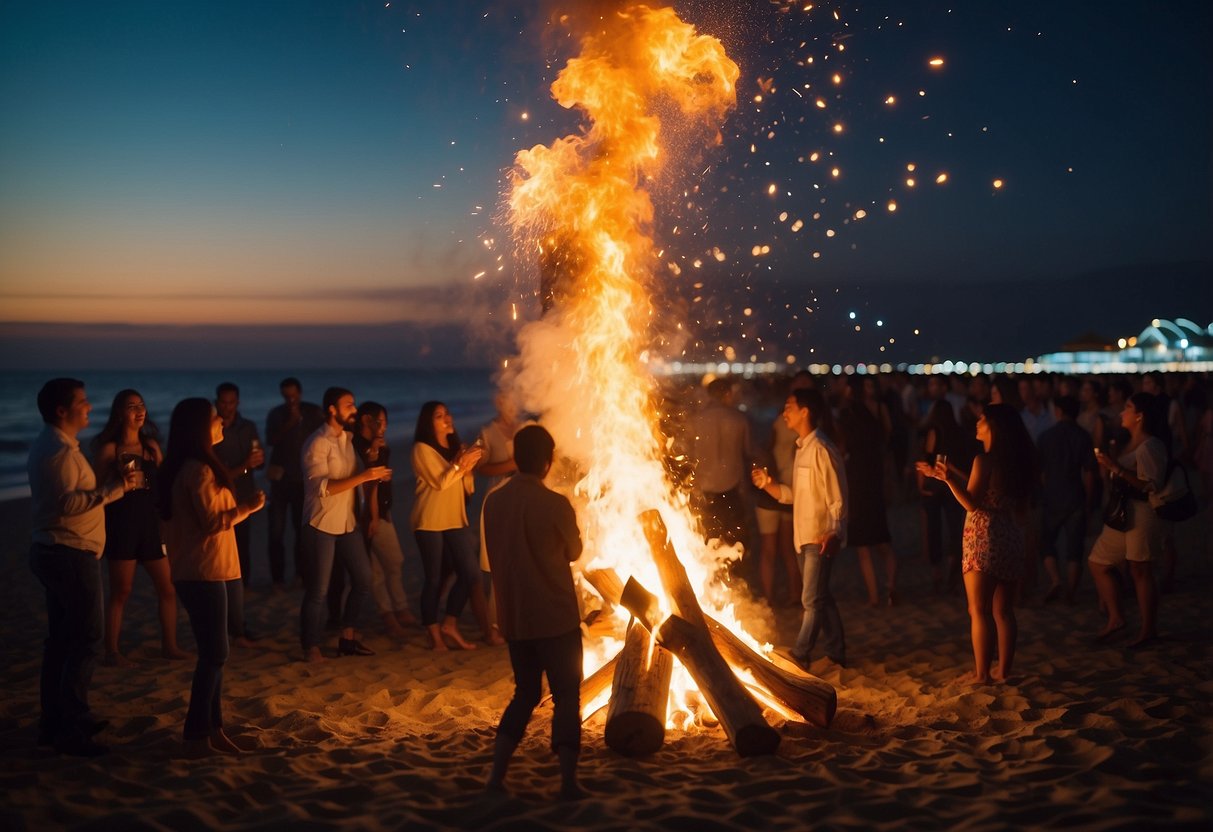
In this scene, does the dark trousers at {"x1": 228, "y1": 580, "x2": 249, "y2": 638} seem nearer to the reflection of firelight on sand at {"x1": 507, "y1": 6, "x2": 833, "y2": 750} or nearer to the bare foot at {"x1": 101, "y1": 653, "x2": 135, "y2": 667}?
the bare foot at {"x1": 101, "y1": 653, "x2": 135, "y2": 667}

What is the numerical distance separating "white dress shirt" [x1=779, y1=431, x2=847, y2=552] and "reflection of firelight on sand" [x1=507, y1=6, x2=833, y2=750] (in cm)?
93

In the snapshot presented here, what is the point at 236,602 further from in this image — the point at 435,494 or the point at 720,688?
the point at 720,688

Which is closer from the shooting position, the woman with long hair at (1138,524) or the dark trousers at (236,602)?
the dark trousers at (236,602)

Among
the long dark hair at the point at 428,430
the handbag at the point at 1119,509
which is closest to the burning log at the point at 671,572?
the long dark hair at the point at 428,430

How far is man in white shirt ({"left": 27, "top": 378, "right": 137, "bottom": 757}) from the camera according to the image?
5.64 metres

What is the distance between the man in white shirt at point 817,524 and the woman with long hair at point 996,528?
0.73 m

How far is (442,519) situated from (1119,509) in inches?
223

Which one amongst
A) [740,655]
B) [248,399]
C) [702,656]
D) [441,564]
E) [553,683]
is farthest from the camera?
[248,399]

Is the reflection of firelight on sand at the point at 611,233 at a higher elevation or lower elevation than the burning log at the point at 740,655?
higher

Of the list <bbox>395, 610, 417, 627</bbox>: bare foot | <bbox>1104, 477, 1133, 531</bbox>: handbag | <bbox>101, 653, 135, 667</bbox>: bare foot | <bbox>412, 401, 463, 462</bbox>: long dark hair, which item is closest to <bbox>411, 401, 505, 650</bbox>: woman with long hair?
<bbox>412, 401, 463, 462</bbox>: long dark hair

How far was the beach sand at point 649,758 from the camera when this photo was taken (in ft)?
15.4

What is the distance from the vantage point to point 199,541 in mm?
5598

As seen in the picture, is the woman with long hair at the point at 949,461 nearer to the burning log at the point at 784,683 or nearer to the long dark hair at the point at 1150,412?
the long dark hair at the point at 1150,412

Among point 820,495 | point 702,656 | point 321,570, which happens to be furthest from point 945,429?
point 321,570
